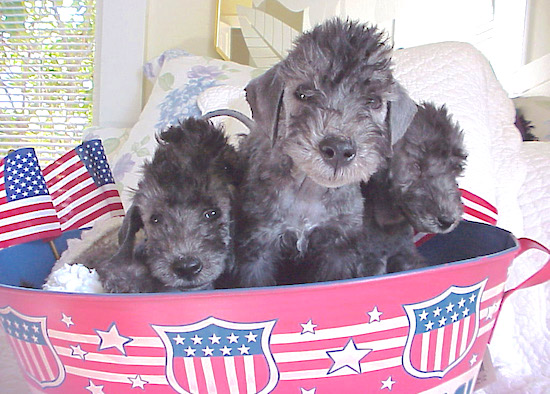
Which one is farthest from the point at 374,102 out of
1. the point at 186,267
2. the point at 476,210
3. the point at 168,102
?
the point at 168,102

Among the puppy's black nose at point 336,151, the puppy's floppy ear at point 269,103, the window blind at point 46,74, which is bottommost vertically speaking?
the window blind at point 46,74

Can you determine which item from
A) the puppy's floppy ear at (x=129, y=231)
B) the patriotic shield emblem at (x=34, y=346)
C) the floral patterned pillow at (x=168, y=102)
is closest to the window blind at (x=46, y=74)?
the floral patterned pillow at (x=168, y=102)

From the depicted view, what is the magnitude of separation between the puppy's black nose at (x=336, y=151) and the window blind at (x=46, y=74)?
2.14 meters

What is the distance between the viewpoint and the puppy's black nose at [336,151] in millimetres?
487

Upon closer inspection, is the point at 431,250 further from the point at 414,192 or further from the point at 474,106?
the point at 474,106

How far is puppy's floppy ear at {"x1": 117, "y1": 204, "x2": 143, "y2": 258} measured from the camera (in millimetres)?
596

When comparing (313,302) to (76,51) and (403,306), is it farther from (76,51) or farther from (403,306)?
(76,51)

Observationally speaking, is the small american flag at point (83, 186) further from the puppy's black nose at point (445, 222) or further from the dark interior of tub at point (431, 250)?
the puppy's black nose at point (445, 222)

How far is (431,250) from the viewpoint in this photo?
2.61 ft

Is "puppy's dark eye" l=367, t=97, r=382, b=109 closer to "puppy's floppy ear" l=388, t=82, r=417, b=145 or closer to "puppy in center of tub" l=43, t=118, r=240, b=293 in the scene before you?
"puppy's floppy ear" l=388, t=82, r=417, b=145

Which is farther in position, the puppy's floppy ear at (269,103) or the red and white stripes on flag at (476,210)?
the red and white stripes on flag at (476,210)

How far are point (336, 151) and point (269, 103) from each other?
129 mm

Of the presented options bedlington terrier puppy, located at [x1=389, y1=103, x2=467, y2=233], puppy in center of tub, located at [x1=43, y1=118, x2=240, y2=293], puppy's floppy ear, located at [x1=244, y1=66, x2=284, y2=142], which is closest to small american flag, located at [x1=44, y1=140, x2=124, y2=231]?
puppy in center of tub, located at [x1=43, y1=118, x2=240, y2=293]

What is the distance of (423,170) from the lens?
63 cm
